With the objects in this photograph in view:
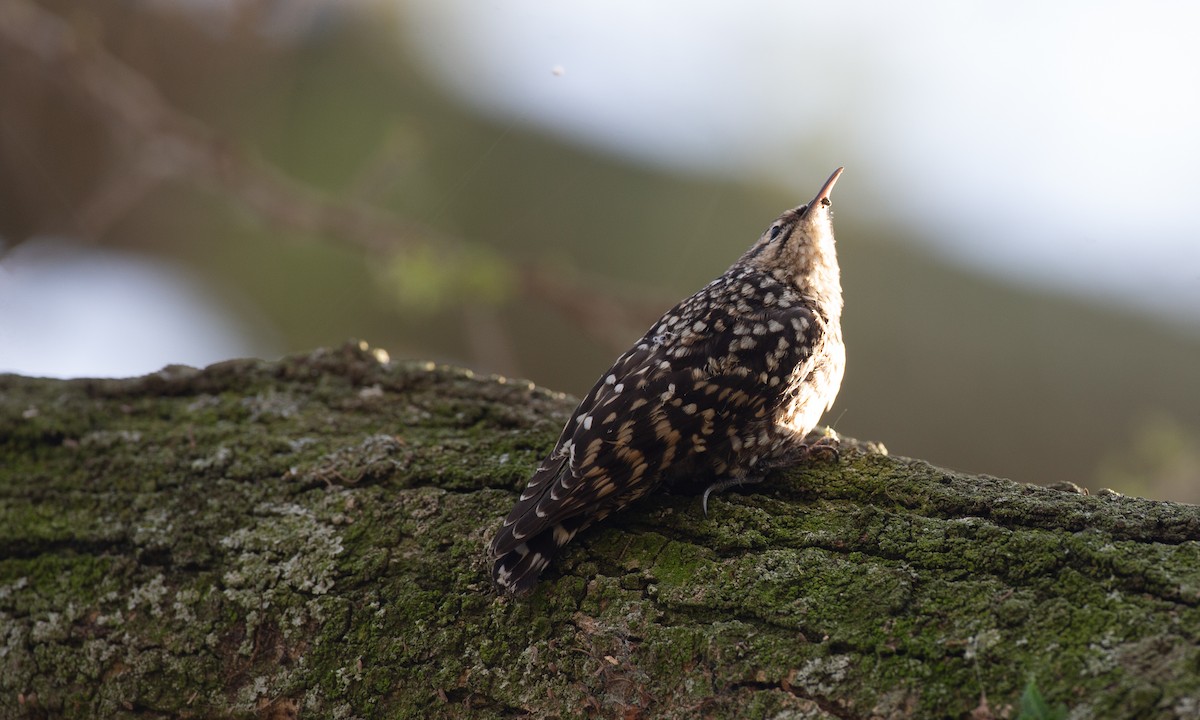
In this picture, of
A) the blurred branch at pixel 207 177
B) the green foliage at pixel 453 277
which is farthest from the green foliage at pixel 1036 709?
the green foliage at pixel 453 277

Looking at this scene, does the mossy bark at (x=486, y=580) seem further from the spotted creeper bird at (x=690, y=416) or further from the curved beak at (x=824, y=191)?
the curved beak at (x=824, y=191)

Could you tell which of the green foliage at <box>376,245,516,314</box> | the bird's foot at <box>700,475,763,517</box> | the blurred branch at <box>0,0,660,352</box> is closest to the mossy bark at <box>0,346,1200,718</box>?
the bird's foot at <box>700,475,763,517</box>

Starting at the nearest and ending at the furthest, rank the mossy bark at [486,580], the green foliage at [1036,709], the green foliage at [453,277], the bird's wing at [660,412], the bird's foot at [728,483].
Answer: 1. the green foliage at [1036,709]
2. the mossy bark at [486,580]
3. the bird's wing at [660,412]
4. the bird's foot at [728,483]
5. the green foliage at [453,277]

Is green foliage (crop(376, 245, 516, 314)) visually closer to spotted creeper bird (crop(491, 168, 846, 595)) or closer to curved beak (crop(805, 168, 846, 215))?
curved beak (crop(805, 168, 846, 215))

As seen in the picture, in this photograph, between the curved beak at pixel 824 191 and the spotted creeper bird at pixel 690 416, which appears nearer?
the spotted creeper bird at pixel 690 416

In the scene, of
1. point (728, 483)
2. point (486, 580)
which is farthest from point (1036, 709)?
point (486, 580)

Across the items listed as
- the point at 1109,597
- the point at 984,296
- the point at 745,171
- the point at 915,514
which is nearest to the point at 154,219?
the point at 745,171

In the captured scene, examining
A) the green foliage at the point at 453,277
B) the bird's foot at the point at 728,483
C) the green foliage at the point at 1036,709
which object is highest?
the green foliage at the point at 453,277

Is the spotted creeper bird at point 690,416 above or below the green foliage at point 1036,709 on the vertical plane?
above
